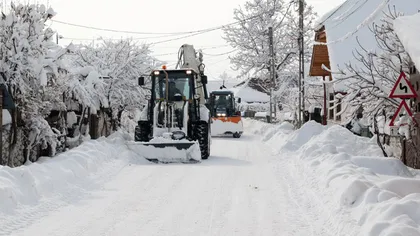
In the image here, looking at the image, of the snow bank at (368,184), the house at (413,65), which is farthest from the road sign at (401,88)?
the snow bank at (368,184)

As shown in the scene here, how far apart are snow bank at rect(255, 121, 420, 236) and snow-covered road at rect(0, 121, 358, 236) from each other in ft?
1.31

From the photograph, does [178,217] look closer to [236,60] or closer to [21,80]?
[21,80]

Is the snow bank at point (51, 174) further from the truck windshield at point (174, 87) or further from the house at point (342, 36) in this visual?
the house at point (342, 36)

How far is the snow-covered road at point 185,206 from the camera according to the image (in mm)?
7422

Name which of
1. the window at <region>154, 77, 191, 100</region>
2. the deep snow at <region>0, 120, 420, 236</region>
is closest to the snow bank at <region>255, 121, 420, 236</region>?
the deep snow at <region>0, 120, 420, 236</region>

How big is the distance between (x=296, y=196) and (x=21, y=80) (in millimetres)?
7189

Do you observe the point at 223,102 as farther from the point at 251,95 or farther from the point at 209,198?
the point at 251,95

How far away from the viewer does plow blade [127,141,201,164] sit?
616 inches

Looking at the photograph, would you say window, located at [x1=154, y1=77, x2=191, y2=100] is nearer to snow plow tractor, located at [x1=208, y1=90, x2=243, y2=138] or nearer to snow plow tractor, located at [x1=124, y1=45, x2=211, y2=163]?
snow plow tractor, located at [x1=124, y1=45, x2=211, y2=163]

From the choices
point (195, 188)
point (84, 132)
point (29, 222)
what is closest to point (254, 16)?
point (84, 132)

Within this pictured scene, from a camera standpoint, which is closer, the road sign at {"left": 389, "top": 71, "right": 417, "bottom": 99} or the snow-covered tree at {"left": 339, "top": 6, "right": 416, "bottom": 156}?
the road sign at {"left": 389, "top": 71, "right": 417, "bottom": 99}

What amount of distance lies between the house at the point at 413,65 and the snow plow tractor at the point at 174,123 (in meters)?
5.58

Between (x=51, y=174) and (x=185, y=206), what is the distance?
3.22 m

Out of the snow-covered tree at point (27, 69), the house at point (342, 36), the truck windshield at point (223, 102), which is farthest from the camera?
the truck windshield at point (223, 102)
